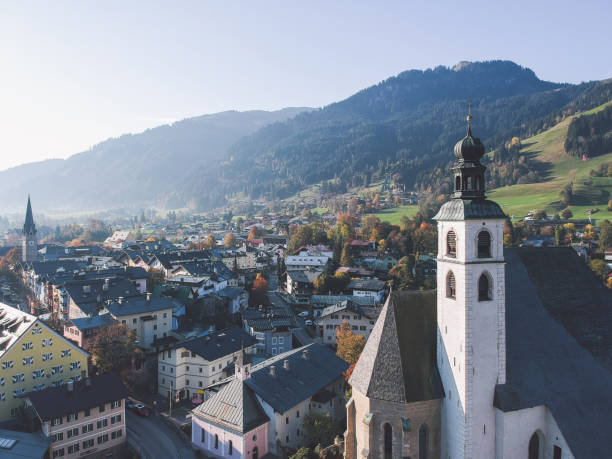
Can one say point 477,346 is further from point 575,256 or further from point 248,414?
point 248,414

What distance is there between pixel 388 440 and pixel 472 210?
14397mm

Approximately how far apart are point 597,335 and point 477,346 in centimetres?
995

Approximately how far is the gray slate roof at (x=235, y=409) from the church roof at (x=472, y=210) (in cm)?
2277

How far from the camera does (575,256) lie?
102 feet

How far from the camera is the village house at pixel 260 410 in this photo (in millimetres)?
37250

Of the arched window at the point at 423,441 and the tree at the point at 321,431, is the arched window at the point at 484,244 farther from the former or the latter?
the tree at the point at 321,431

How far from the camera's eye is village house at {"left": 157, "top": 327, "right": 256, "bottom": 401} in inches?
2046

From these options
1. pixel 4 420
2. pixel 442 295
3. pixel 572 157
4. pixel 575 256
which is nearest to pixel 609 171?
pixel 572 157

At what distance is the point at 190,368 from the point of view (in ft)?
172

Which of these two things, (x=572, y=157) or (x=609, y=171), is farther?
(x=572, y=157)

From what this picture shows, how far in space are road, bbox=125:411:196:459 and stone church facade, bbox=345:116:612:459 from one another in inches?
727

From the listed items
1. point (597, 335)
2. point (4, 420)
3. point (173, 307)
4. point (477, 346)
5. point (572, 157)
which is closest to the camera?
point (477, 346)

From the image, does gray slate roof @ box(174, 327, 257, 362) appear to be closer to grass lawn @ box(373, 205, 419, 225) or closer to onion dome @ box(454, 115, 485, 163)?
onion dome @ box(454, 115, 485, 163)

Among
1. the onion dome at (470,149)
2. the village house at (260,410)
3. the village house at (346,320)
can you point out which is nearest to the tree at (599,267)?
the village house at (346,320)
